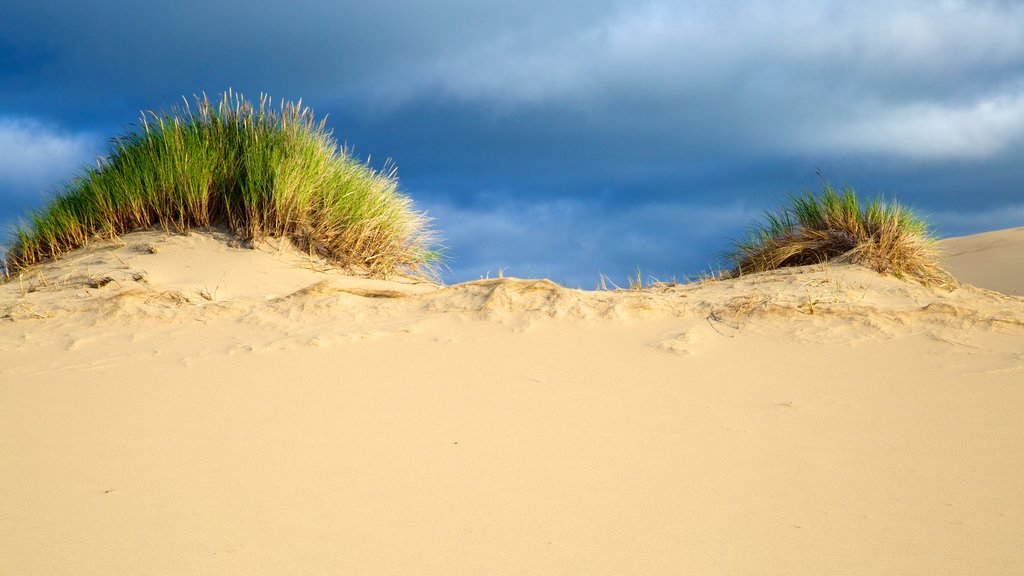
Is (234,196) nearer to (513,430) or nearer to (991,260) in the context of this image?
(513,430)

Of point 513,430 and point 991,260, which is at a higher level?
point 991,260

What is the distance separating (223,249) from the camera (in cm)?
602

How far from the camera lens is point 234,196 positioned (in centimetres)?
635

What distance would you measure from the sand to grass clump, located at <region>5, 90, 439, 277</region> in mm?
1249

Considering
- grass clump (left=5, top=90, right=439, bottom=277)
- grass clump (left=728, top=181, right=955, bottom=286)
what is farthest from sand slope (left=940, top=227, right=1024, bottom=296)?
grass clump (left=5, top=90, right=439, bottom=277)

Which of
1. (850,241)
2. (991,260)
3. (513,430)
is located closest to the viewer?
(513,430)

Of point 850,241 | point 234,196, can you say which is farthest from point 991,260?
point 234,196

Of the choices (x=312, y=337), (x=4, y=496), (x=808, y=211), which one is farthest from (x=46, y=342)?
(x=808, y=211)

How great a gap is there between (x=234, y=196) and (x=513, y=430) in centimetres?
414

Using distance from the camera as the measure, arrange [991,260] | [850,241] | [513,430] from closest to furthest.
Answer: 1. [513,430]
2. [850,241]
3. [991,260]

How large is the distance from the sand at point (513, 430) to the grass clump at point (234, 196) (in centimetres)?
125

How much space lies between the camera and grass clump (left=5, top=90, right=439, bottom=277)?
6.20 m

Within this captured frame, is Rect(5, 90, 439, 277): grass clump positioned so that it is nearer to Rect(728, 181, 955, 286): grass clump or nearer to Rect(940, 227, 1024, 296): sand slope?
Rect(728, 181, 955, 286): grass clump

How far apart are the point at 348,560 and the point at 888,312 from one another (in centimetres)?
323
